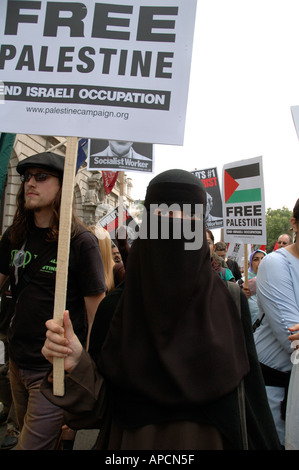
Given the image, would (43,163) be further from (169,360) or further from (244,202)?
(244,202)

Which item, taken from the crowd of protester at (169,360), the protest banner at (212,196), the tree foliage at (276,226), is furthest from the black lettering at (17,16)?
the tree foliage at (276,226)

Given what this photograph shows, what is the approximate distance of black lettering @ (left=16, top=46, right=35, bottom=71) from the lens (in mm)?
1475

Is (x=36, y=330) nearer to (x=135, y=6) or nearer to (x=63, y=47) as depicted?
(x=63, y=47)

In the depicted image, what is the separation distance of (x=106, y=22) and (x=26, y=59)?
390 millimetres

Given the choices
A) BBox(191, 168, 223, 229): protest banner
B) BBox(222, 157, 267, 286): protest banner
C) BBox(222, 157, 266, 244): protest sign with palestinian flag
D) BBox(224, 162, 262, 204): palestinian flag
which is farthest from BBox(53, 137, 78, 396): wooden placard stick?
BBox(191, 168, 223, 229): protest banner

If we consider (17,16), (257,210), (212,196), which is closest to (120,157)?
(212,196)

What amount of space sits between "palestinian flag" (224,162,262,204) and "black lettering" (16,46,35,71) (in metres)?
3.42

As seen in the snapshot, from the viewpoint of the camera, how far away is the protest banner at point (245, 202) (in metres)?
4.31

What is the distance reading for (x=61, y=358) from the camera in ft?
4.23

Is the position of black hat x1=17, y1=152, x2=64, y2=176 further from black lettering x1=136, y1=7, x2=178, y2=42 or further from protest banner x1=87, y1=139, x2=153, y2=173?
protest banner x1=87, y1=139, x2=153, y2=173

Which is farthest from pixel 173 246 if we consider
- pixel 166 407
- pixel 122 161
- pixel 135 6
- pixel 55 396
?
pixel 122 161

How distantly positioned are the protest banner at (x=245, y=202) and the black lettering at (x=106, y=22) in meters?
3.18

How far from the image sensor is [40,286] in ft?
6.80
